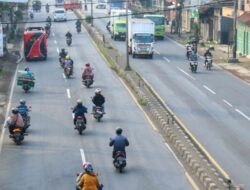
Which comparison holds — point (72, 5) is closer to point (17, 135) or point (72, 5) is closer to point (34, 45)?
point (34, 45)

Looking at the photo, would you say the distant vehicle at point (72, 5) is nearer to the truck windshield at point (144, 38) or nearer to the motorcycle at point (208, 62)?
the truck windshield at point (144, 38)

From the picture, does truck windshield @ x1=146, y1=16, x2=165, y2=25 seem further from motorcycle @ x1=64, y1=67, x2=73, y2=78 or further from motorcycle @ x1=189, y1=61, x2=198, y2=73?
motorcycle @ x1=64, y1=67, x2=73, y2=78

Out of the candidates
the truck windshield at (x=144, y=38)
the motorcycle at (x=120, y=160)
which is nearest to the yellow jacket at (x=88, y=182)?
the motorcycle at (x=120, y=160)

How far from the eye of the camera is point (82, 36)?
7762 cm

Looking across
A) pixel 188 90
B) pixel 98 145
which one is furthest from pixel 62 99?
pixel 98 145

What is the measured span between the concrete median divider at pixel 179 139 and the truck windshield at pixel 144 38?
28.9ft

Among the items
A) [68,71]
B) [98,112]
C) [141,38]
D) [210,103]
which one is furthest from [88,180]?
[141,38]

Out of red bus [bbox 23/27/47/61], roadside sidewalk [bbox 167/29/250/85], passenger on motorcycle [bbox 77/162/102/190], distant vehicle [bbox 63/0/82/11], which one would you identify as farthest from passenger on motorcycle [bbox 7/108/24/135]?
distant vehicle [bbox 63/0/82/11]

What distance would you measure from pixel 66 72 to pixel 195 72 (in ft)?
28.4

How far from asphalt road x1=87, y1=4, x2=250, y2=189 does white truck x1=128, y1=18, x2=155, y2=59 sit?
2.52ft

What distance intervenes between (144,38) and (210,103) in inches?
865

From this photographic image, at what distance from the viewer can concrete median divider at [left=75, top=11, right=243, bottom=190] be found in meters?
22.6

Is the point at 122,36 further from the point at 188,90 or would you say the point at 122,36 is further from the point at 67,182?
the point at 67,182

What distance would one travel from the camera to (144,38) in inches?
2297
